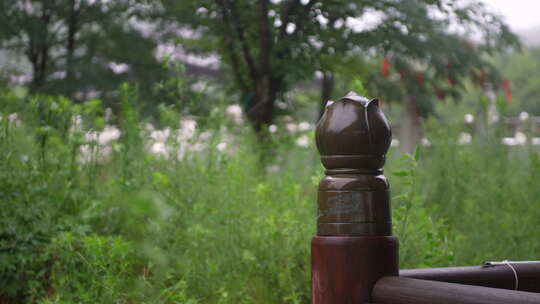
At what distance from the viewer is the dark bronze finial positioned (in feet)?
4.17

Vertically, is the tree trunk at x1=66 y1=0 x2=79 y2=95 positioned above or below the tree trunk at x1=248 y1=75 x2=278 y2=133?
above

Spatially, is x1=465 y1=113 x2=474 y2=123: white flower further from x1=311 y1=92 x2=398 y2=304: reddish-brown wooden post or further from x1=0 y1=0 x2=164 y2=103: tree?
x1=311 y1=92 x2=398 y2=304: reddish-brown wooden post

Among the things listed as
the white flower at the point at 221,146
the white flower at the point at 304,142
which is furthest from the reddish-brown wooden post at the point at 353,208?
the white flower at the point at 304,142

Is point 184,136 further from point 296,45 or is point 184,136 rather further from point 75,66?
point 75,66

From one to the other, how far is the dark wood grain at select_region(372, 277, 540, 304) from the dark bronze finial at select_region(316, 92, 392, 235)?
0.12 metres

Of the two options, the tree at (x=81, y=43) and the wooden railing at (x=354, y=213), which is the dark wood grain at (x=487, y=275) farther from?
the tree at (x=81, y=43)

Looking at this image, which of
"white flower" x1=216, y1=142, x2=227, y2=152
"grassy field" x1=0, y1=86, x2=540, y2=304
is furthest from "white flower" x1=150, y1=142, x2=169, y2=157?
"white flower" x1=216, y1=142, x2=227, y2=152

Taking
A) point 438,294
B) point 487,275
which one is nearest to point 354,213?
point 438,294

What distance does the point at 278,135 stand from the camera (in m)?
4.82

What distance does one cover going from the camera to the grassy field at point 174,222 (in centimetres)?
241

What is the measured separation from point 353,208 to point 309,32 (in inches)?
144

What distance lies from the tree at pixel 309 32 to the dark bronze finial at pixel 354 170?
10.8ft

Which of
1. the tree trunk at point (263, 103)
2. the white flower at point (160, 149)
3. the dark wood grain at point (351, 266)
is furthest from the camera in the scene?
the tree trunk at point (263, 103)

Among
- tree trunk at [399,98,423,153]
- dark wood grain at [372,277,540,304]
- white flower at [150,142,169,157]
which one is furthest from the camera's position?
tree trunk at [399,98,423,153]
